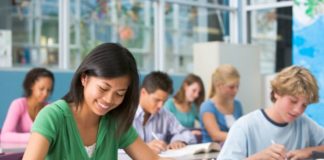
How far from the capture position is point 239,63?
7.29m

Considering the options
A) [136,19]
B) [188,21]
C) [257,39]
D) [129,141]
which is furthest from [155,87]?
[257,39]

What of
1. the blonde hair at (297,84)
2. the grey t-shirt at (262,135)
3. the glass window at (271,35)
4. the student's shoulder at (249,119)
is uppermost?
the glass window at (271,35)

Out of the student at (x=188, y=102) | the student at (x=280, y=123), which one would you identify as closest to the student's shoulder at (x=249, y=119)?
the student at (x=280, y=123)

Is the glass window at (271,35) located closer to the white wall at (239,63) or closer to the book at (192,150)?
the white wall at (239,63)

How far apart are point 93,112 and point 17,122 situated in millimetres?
2255

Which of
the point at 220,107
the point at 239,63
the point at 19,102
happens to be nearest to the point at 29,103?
the point at 19,102

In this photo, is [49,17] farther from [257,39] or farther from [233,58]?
[257,39]

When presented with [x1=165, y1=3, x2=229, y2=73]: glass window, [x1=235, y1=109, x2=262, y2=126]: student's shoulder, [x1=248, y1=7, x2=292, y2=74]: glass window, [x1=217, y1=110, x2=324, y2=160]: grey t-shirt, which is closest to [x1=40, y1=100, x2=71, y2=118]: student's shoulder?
[x1=217, y1=110, x2=324, y2=160]: grey t-shirt

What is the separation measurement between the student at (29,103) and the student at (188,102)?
5.04ft

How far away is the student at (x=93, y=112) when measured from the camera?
Answer: 1887mm

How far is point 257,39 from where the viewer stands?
8.09 metres

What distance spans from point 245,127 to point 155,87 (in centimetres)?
134

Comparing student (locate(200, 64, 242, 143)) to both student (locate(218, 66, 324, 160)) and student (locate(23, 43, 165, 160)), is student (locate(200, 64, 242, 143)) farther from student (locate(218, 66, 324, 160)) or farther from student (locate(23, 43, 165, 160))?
student (locate(23, 43, 165, 160))

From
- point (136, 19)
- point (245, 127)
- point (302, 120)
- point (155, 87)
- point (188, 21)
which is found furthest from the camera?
point (188, 21)
